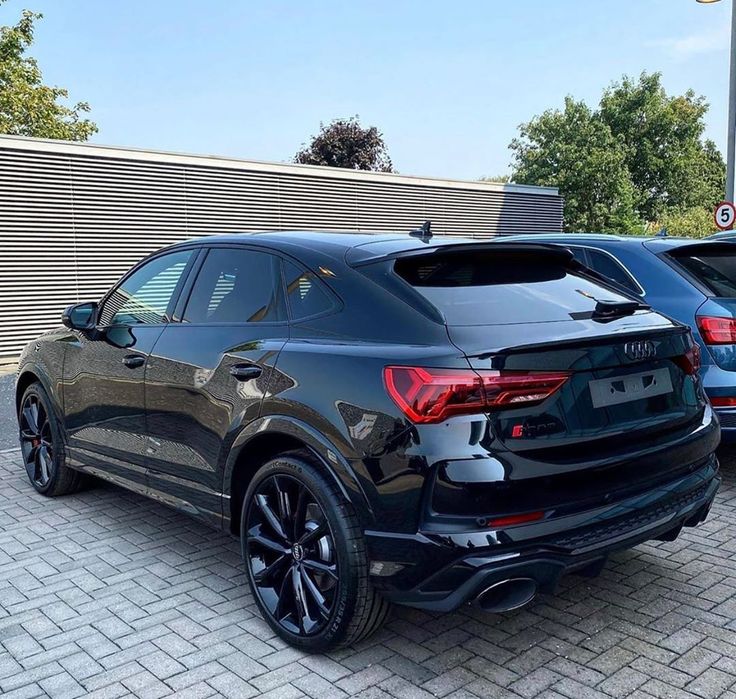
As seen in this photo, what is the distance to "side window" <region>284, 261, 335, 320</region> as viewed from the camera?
328cm

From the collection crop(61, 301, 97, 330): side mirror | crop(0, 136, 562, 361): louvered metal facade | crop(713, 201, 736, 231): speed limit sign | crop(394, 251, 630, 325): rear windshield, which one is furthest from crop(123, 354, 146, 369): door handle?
crop(713, 201, 736, 231): speed limit sign

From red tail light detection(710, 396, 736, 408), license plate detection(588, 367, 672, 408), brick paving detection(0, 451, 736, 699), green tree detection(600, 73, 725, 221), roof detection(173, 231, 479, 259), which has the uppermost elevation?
green tree detection(600, 73, 725, 221)

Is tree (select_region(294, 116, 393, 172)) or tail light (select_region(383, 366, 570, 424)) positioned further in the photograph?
tree (select_region(294, 116, 393, 172))

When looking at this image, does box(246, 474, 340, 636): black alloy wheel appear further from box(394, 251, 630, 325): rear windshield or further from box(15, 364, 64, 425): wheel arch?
box(15, 364, 64, 425): wheel arch

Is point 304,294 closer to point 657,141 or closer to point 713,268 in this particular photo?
point 713,268

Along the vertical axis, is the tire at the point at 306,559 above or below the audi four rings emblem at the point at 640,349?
below

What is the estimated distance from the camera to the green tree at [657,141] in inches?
1666

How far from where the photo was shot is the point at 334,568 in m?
2.98

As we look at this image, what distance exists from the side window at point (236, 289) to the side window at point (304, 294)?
0.20 ft

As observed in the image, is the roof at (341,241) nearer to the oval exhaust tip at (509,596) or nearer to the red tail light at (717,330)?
the oval exhaust tip at (509,596)

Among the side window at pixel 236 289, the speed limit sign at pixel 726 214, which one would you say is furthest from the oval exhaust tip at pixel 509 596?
the speed limit sign at pixel 726 214

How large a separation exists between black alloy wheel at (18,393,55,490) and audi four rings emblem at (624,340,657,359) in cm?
381

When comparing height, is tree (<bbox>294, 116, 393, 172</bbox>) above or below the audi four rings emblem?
above

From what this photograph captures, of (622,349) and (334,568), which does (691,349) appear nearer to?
(622,349)
